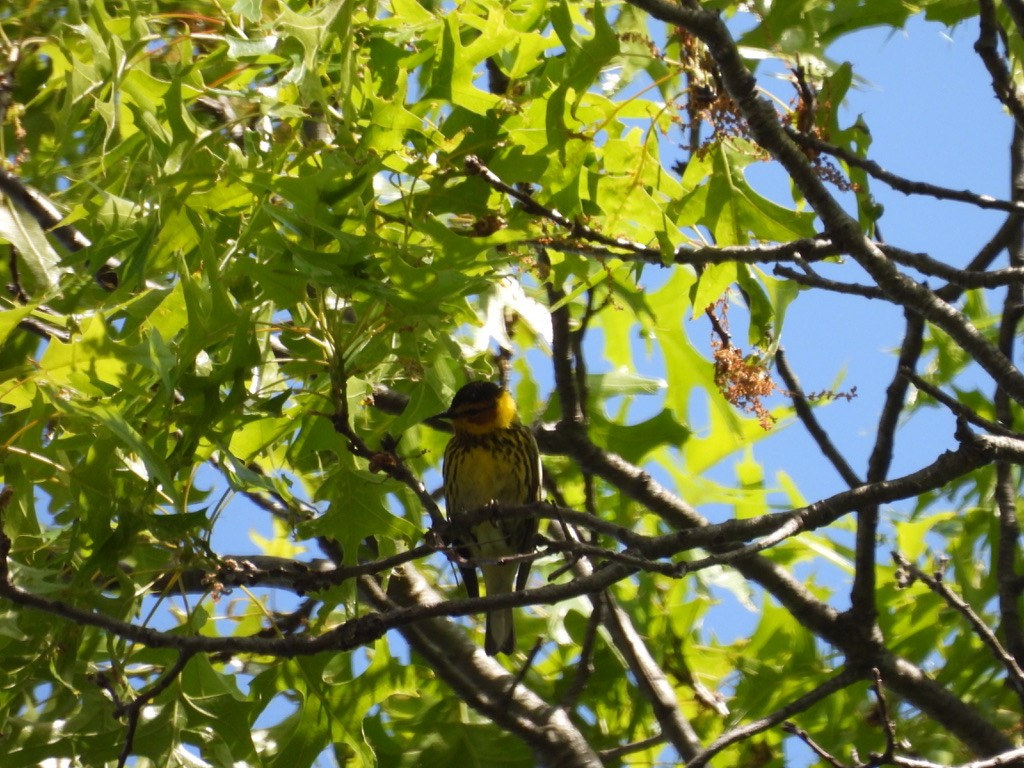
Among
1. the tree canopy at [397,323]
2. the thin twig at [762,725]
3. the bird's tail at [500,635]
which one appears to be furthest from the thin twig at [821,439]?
the bird's tail at [500,635]

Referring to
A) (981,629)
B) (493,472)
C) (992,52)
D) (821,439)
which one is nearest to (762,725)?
(981,629)

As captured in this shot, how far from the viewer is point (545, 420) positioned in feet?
17.2

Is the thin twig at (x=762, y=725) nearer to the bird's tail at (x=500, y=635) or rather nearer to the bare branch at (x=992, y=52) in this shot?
the bird's tail at (x=500, y=635)

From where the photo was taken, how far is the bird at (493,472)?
5043mm

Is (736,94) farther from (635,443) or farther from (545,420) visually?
(545,420)

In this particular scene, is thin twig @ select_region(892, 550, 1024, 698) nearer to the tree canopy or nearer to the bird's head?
the tree canopy

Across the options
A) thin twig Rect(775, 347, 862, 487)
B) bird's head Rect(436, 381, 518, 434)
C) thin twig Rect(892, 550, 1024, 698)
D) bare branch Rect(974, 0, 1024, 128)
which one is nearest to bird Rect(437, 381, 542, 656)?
bird's head Rect(436, 381, 518, 434)

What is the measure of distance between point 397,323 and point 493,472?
2566 millimetres

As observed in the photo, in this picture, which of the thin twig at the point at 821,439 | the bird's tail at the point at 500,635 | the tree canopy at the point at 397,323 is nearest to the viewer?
the tree canopy at the point at 397,323

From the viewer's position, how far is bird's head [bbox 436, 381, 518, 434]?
5.08 meters

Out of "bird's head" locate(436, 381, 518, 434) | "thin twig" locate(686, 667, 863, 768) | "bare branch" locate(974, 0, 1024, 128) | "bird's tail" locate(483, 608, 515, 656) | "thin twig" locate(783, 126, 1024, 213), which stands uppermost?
"bird's head" locate(436, 381, 518, 434)

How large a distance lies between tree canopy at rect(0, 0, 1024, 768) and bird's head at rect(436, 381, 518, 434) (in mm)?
506

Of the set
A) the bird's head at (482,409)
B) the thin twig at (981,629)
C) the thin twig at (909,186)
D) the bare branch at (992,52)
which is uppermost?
the bird's head at (482,409)

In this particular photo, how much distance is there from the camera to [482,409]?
5.16m
